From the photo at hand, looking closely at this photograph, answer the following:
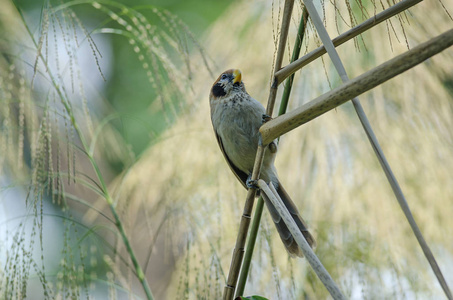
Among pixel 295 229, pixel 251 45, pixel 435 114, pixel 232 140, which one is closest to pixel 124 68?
pixel 251 45

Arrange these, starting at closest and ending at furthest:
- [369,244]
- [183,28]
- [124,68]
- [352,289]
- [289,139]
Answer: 1. [183,28]
2. [352,289]
3. [369,244]
4. [289,139]
5. [124,68]

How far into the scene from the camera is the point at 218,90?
100 inches

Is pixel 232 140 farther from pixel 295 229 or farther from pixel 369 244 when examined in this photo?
pixel 295 229

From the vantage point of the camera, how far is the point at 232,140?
242cm

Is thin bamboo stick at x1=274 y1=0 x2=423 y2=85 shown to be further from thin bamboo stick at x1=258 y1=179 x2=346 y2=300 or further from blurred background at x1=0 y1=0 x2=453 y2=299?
blurred background at x1=0 y1=0 x2=453 y2=299

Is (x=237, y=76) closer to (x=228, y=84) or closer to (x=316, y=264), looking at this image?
(x=228, y=84)

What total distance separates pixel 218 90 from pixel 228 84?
0.08 meters

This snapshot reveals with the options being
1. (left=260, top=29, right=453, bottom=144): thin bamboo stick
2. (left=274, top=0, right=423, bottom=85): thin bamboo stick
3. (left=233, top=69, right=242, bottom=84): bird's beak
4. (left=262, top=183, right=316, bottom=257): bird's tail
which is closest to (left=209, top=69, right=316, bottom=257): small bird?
(left=233, top=69, right=242, bottom=84): bird's beak

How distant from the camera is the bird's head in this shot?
8.13ft

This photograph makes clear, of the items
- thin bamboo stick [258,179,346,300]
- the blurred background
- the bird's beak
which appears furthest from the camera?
the bird's beak

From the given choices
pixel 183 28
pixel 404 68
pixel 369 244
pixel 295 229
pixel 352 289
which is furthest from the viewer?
pixel 369 244

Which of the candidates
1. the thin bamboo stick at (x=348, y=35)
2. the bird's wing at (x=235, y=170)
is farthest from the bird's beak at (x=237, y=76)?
the thin bamboo stick at (x=348, y=35)

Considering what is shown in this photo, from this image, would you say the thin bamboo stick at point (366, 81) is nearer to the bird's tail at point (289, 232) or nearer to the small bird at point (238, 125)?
the bird's tail at point (289, 232)

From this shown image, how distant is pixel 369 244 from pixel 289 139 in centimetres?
63
